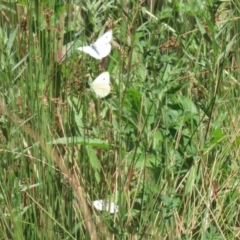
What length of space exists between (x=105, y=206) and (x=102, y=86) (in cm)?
35

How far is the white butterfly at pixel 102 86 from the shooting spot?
212 centimetres

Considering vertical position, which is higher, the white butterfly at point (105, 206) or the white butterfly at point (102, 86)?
the white butterfly at point (102, 86)

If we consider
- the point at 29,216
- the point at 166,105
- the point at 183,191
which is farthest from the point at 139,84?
the point at 29,216

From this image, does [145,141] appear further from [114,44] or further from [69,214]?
[114,44]

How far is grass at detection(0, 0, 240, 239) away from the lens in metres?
2.04

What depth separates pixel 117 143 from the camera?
2.22 m

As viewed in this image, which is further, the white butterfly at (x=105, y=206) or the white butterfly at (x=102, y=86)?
the white butterfly at (x=102, y=86)

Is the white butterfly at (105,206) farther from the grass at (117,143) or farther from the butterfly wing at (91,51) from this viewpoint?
the butterfly wing at (91,51)

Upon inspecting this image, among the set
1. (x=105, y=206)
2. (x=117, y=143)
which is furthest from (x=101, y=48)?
(x=105, y=206)

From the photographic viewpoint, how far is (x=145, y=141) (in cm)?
211

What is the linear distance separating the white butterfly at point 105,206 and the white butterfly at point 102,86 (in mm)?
288

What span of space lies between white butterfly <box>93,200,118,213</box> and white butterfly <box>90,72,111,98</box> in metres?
0.29

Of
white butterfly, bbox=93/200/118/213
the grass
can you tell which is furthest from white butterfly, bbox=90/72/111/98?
white butterfly, bbox=93/200/118/213

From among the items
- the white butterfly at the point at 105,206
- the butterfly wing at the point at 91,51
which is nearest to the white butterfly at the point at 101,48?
the butterfly wing at the point at 91,51
